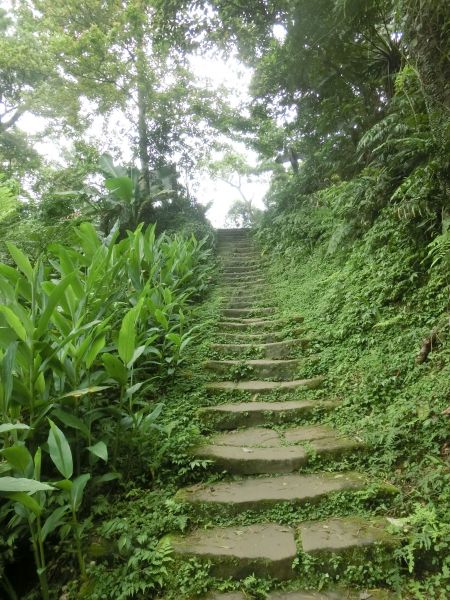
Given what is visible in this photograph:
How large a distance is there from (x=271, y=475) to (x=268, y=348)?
171 centimetres

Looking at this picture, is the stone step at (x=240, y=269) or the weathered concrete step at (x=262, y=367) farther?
the stone step at (x=240, y=269)

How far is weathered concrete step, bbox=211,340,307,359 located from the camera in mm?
3992

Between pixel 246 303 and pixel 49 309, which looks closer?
pixel 49 309

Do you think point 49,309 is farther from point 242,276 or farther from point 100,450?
Answer: point 242,276

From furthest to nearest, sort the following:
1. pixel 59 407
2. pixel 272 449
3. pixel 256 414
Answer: pixel 256 414
pixel 272 449
pixel 59 407

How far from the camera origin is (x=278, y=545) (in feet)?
6.29

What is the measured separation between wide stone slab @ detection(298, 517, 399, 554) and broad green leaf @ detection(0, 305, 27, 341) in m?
1.77

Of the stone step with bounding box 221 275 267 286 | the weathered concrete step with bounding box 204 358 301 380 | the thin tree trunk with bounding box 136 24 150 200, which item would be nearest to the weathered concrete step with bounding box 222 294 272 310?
the stone step with bounding box 221 275 267 286

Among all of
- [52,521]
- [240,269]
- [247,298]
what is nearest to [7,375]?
[52,521]

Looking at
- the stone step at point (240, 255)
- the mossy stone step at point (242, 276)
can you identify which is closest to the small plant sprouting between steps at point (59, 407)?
the mossy stone step at point (242, 276)

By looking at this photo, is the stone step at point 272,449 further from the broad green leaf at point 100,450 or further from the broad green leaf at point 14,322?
the broad green leaf at point 14,322

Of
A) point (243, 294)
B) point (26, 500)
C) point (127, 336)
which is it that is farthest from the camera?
point (243, 294)

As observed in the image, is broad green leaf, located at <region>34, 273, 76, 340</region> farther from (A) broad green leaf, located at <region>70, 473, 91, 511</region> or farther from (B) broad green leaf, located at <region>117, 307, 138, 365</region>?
(A) broad green leaf, located at <region>70, 473, 91, 511</region>

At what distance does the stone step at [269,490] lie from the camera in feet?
7.16
